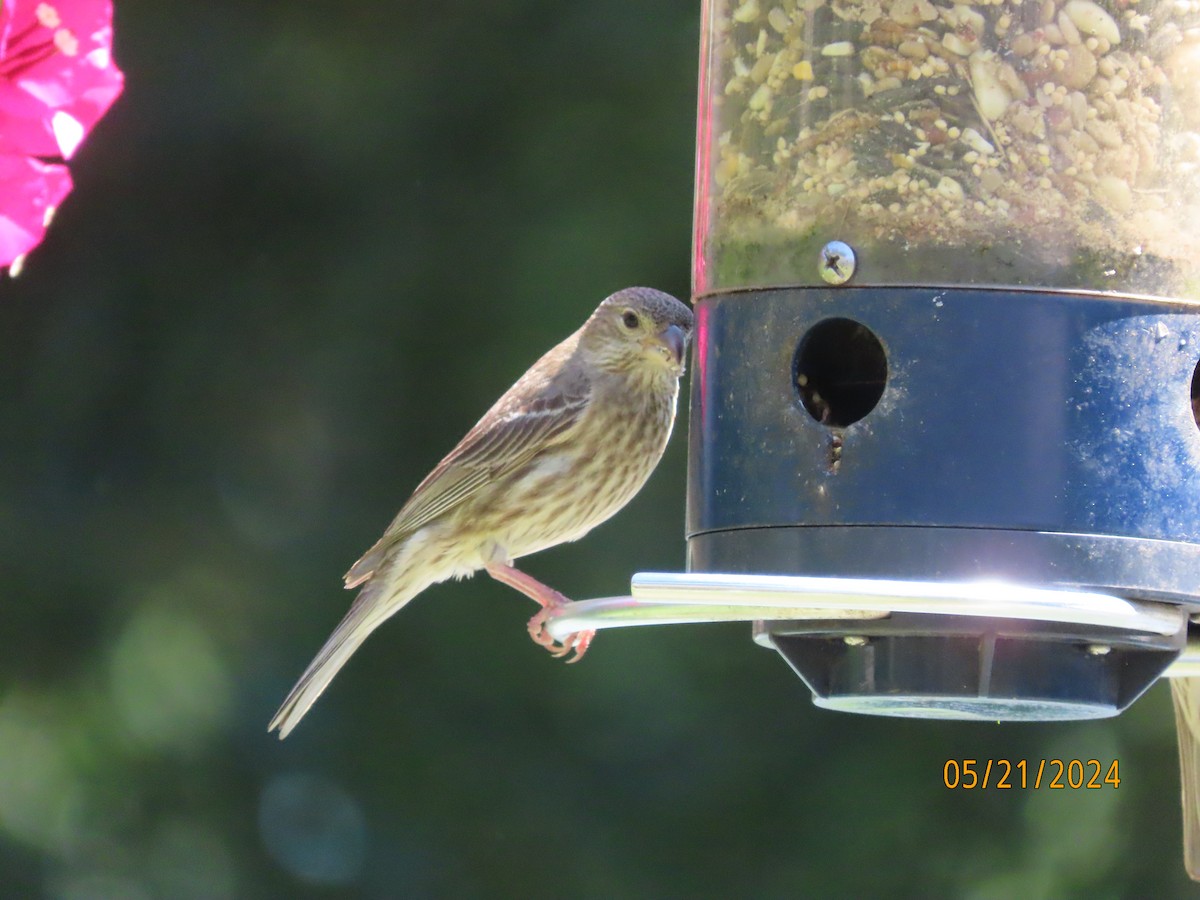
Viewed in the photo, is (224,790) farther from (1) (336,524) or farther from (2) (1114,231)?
(2) (1114,231)

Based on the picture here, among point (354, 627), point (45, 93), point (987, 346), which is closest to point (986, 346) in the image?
point (987, 346)

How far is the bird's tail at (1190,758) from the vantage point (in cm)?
381

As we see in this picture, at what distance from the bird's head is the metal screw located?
120cm

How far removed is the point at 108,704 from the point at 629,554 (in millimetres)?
1648

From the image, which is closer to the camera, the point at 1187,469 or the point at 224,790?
the point at 1187,469

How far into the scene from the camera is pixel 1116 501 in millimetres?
2883

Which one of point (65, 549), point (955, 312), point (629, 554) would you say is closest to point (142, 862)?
point (65, 549)

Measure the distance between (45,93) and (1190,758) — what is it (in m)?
3.08

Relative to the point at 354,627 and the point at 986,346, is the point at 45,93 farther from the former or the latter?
the point at 354,627

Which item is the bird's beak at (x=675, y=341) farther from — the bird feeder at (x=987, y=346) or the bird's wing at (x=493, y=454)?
the bird feeder at (x=987, y=346)

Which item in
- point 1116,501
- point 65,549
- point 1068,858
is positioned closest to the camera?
point 1116,501

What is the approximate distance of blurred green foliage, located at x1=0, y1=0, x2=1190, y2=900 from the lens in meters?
5.89

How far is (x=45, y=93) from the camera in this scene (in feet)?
4.41
